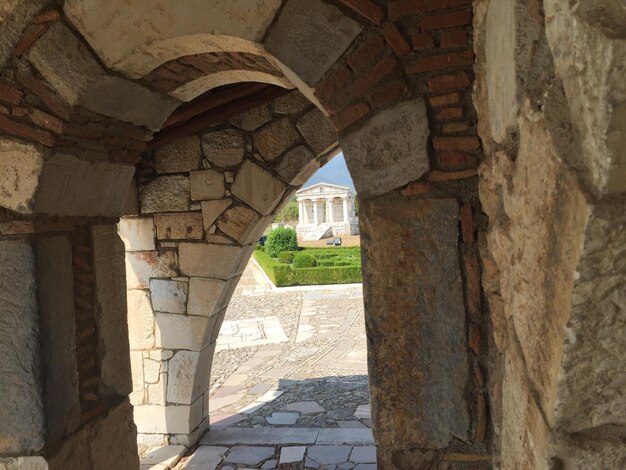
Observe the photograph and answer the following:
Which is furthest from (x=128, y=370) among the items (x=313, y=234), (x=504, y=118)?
(x=313, y=234)

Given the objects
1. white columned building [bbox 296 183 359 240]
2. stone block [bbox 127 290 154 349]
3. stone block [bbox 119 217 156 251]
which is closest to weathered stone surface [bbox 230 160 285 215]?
stone block [bbox 119 217 156 251]

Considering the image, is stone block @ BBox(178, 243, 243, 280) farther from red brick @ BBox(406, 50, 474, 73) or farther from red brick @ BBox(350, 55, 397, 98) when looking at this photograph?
red brick @ BBox(406, 50, 474, 73)

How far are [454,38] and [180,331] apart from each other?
3490 millimetres

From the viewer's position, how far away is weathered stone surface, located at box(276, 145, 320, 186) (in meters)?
3.84

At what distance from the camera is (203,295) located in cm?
417

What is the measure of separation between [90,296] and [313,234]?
28.5 metres

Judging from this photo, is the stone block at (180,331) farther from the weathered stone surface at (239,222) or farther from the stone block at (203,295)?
the weathered stone surface at (239,222)

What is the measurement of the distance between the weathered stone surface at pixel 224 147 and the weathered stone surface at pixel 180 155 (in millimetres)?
83

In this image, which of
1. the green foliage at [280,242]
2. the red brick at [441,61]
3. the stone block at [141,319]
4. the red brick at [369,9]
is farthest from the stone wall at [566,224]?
the green foliage at [280,242]

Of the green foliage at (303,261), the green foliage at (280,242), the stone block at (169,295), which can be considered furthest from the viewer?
the green foliage at (280,242)

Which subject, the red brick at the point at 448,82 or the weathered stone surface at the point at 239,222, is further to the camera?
the weathered stone surface at the point at 239,222

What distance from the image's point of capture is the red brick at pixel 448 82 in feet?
5.14

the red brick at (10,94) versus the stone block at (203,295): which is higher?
the red brick at (10,94)

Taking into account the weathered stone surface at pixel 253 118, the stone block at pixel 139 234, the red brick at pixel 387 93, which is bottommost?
the stone block at pixel 139 234
